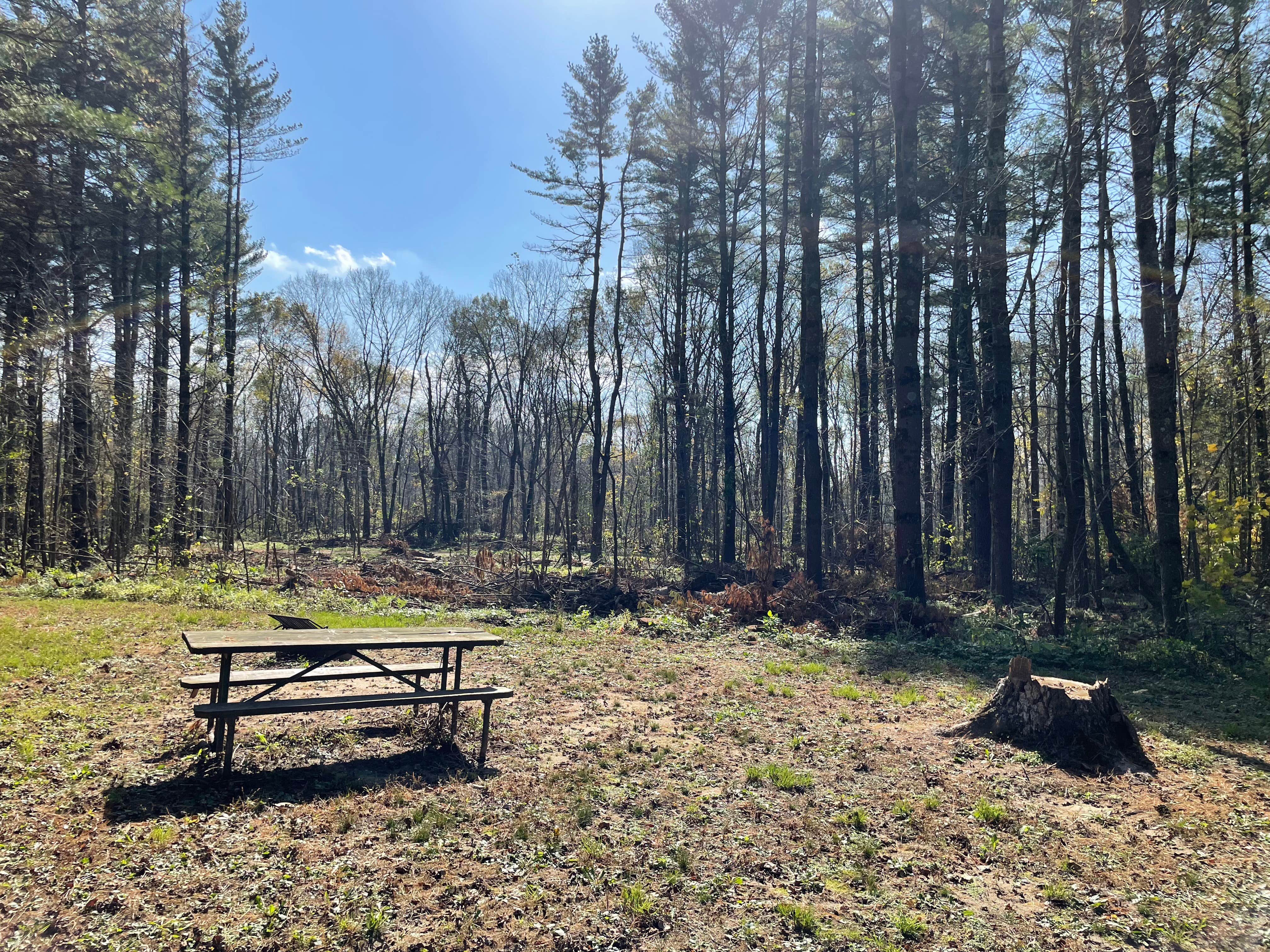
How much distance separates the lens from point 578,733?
544 cm

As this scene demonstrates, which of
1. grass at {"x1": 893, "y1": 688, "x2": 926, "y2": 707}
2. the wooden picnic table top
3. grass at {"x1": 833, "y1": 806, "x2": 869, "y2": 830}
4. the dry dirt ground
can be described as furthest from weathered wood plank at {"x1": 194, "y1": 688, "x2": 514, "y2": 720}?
grass at {"x1": 893, "y1": 688, "x2": 926, "y2": 707}

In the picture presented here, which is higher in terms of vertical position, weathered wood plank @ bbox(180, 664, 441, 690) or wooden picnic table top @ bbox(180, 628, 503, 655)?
wooden picnic table top @ bbox(180, 628, 503, 655)

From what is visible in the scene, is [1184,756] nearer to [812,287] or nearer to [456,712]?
[456,712]

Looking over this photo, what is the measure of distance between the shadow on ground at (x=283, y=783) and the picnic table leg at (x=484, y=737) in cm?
5

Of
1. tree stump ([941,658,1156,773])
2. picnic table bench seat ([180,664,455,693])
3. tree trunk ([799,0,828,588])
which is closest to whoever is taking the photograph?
picnic table bench seat ([180,664,455,693])

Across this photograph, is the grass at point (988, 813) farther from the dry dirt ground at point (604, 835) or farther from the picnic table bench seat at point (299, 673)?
the picnic table bench seat at point (299, 673)

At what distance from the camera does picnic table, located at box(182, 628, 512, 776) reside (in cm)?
407

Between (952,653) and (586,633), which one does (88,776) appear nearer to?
(586,633)

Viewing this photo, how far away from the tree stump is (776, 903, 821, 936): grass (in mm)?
2991

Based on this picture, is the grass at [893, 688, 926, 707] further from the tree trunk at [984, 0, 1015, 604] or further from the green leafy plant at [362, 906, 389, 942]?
the green leafy plant at [362, 906, 389, 942]

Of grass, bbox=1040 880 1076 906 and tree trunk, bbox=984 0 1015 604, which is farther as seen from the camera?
tree trunk, bbox=984 0 1015 604

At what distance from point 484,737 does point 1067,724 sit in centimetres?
444

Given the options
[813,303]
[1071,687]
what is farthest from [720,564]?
[1071,687]

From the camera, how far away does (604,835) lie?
3664 mm
